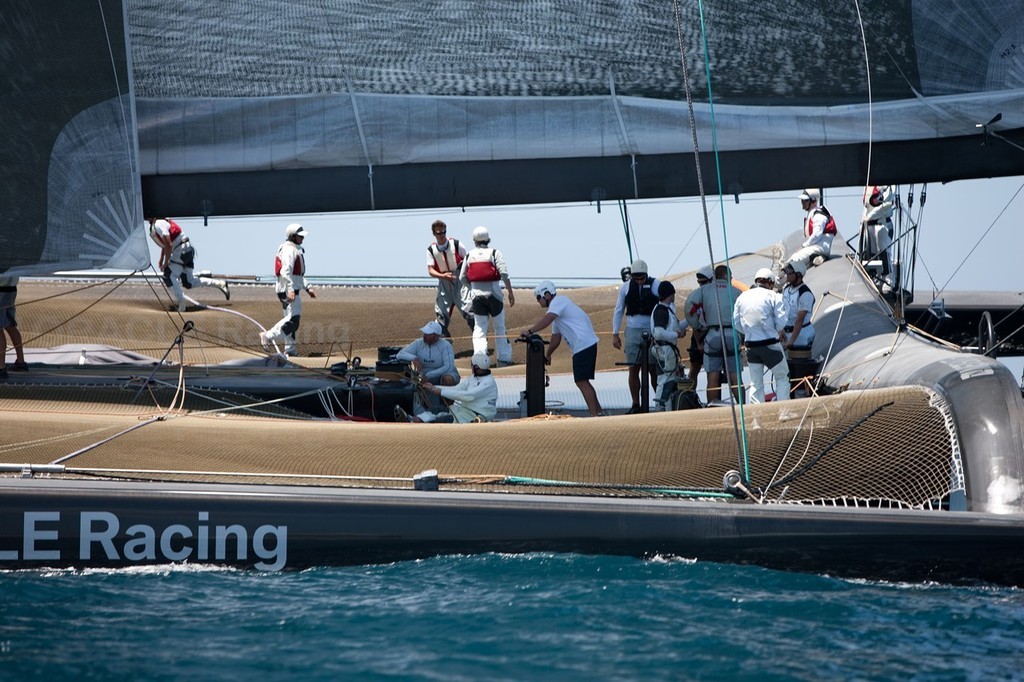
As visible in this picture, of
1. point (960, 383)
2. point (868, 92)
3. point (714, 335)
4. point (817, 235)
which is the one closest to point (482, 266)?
point (714, 335)

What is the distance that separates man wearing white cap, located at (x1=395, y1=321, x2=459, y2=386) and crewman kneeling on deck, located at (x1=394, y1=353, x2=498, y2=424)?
0.71 m

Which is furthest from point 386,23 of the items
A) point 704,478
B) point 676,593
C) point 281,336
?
point 676,593

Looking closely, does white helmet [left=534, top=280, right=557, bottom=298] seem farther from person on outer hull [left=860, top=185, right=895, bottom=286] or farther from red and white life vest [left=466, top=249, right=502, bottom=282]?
person on outer hull [left=860, top=185, right=895, bottom=286]

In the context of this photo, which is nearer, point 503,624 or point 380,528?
point 503,624

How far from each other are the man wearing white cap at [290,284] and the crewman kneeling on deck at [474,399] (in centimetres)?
293

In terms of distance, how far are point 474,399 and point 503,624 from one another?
3.60 metres

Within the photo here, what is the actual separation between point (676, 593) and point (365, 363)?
19.9 feet

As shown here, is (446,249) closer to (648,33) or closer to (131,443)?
(648,33)

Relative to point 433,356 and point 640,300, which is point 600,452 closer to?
point 433,356

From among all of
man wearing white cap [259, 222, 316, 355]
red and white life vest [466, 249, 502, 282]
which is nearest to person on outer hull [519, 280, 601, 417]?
red and white life vest [466, 249, 502, 282]

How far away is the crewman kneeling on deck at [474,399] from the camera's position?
328 inches

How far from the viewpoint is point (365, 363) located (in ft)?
35.5

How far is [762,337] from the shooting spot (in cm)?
848

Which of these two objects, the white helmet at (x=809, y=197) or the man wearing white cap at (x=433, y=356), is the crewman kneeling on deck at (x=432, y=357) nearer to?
the man wearing white cap at (x=433, y=356)
